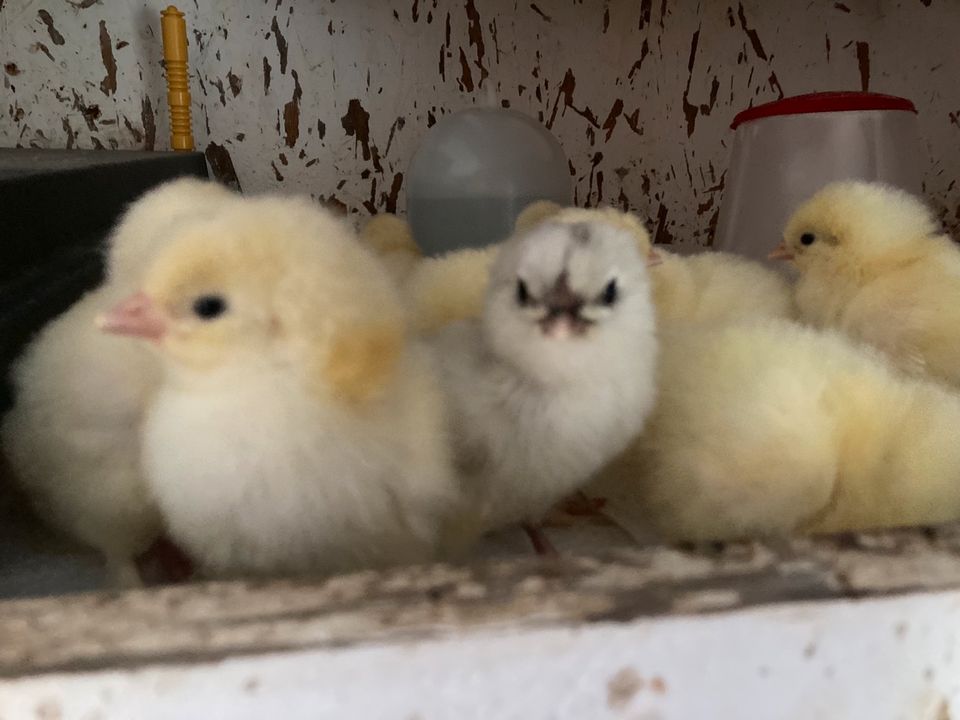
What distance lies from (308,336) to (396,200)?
156 cm

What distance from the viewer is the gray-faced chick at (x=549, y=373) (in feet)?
2.74

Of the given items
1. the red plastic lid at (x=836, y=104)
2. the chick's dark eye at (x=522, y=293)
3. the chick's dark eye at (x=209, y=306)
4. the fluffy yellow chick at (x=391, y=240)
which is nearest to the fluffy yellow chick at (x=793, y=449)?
the chick's dark eye at (x=522, y=293)

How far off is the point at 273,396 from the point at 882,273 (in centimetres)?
96

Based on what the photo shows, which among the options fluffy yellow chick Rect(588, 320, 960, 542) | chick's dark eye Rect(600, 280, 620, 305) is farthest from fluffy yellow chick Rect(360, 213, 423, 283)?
Result: fluffy yellow chick Rect(588, 320, 960, 542)

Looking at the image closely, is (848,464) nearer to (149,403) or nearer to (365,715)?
(365,715)

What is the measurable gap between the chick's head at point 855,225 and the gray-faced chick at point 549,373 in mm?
497

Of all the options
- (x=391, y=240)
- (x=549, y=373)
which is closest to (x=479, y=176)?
(x=391, y=240)

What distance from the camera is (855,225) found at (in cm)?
120

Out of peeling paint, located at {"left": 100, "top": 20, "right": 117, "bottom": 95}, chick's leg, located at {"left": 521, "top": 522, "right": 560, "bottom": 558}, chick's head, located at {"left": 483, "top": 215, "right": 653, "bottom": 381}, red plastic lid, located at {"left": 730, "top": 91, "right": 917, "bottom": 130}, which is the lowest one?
chick's leg, located at {"left": 521, "top": 522, "right": 560, "bottom": 558}

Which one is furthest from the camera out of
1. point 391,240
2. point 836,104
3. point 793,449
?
point 836,104

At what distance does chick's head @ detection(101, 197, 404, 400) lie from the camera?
0.64m

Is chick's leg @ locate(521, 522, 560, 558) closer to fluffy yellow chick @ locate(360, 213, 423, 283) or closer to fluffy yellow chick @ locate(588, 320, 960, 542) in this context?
fluffy yellow chick @ locate(588, 320, 960, 542)

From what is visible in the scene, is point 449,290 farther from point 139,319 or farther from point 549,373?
point 139,319

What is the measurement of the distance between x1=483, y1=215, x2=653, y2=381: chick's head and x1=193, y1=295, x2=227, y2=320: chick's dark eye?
12.9 inches
